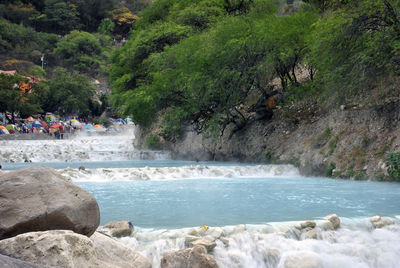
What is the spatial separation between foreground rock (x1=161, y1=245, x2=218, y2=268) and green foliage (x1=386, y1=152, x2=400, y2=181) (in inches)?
316

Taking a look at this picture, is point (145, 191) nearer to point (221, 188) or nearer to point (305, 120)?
point (221, 188)

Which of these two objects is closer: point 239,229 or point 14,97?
point 239,229

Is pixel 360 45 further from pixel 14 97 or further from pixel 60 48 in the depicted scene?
pixel 60 48

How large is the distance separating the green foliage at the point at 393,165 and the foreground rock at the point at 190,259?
8.02m

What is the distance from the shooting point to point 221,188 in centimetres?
1121

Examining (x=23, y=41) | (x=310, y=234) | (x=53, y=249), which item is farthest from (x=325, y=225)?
(x=23, y=41)

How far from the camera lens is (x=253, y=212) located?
306 inches

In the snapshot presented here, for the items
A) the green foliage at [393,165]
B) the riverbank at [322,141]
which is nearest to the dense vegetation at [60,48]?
the riverbank at [322,141]

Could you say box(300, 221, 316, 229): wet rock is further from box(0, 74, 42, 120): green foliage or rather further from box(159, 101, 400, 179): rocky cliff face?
box(0, 74, 42, 120): green foliage

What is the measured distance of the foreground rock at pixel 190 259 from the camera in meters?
4.83

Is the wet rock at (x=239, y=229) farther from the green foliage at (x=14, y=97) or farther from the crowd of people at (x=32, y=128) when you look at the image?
the green foliage at (x=14, y=97)

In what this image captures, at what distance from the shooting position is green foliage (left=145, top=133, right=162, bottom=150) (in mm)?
24961

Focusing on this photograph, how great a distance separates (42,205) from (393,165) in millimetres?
9729

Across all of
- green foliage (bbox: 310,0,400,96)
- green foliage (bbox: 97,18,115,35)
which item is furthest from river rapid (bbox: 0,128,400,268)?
Result: green foliage (bbox: 97,18,115,35)
